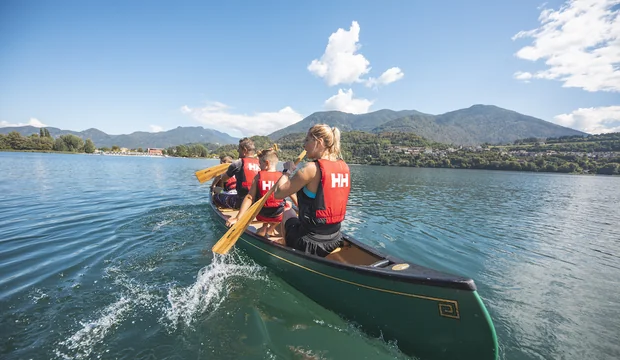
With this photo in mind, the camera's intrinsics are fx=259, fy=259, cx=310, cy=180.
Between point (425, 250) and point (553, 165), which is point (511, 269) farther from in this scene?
point (553, 165)

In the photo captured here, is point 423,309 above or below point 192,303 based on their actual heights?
above

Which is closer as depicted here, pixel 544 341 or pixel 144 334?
pixel 144 334

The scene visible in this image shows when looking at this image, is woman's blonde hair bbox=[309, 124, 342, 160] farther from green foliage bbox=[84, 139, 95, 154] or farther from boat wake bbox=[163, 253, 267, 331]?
green foliage bbox=[84, 139, 95, 154]

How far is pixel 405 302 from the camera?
10.4ft

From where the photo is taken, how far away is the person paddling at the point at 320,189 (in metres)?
3.87

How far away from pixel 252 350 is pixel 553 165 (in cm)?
11594

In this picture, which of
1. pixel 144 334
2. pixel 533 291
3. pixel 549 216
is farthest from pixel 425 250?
pixel 549 216

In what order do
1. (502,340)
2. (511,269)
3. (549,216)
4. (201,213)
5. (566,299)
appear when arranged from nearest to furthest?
1. (502,340)
2. (566,299)
3. (511,269)
4. (201,213)
5. (549,216)

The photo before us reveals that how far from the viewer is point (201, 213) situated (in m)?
11.4

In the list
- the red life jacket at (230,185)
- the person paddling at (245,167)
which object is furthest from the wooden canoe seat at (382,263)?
the red life jacket at (230,185)

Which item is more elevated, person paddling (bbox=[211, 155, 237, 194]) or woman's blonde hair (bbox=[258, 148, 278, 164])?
woman's blonde hair (bbox=[258, 148, 278, 164])

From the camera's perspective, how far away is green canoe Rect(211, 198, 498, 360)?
8.97 ft

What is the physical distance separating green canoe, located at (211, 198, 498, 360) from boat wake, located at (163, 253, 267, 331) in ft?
5.12

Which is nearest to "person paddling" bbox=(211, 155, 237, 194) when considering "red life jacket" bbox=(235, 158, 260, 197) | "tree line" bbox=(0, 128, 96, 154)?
"red life jacket" bbox=(235, 158, 260, 197)
